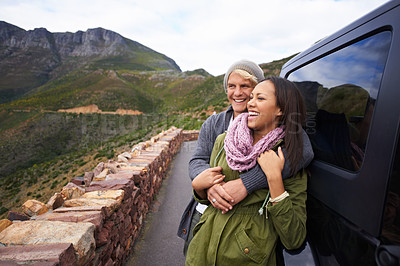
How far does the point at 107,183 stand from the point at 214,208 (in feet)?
7.05

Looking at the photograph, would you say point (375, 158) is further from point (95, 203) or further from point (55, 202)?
point (55, 202)

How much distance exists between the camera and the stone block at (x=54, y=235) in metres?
1.53

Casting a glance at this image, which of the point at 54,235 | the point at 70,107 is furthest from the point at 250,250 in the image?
the point at 70,107

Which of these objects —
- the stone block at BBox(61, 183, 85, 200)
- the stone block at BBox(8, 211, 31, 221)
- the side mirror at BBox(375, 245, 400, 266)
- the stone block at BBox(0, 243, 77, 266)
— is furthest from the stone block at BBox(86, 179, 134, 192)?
the side mirror at BBox(375, 245, 400, 266)

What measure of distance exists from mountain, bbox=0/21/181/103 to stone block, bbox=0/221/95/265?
103 meters

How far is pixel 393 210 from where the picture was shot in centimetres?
72

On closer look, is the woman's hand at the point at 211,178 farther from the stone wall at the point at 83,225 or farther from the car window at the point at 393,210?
the stone wall at the point at 83,225

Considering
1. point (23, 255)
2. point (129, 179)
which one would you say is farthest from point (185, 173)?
point (23, 255)

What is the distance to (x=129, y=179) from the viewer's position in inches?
124

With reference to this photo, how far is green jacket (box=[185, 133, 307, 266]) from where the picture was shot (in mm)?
1048

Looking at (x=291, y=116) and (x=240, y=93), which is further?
(x=240, y=93)

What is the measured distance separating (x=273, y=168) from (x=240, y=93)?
32.4 inches

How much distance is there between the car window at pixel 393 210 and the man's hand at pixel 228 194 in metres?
0.59

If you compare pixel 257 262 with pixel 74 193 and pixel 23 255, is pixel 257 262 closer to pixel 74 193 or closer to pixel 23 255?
pixel 23 255
